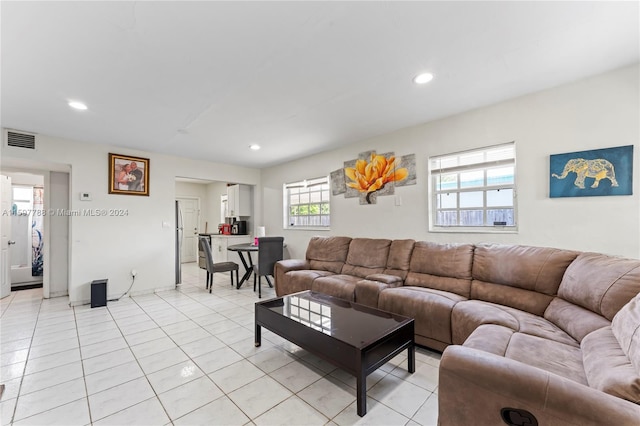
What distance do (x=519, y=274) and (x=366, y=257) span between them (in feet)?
5.92

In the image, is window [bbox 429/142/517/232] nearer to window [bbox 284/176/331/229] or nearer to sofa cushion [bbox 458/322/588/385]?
sofa cushion [bbox 458/322/588/385]

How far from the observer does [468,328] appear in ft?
7.16

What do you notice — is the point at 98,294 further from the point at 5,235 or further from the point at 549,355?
the point at 549,355

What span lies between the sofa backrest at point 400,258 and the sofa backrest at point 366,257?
0.35 ft

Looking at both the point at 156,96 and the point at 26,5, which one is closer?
the point at 26,5

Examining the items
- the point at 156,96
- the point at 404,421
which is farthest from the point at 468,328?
the point at 156,96

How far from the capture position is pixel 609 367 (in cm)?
121

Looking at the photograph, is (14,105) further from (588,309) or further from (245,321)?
(588,309)

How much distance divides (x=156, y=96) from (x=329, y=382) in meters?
3.13

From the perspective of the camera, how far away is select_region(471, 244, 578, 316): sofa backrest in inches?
88.4

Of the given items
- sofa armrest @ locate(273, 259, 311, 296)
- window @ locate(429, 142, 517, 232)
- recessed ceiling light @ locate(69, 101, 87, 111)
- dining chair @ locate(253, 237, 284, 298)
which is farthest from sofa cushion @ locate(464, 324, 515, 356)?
recessed ceiling light @ locate(69, 101, 87, 111)

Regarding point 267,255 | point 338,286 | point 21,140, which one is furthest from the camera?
point 267,255

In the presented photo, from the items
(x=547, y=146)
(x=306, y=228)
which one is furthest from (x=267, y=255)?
(x=547, y=146)

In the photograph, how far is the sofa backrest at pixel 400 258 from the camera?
3342 mm
